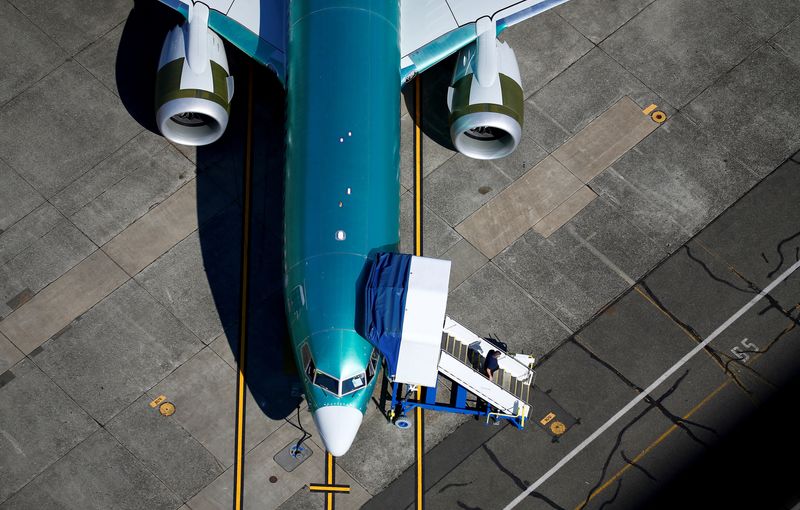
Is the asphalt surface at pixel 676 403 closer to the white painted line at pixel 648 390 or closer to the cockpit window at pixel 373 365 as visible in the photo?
the white painted line at pixel 648 390

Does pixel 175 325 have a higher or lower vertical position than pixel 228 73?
lower

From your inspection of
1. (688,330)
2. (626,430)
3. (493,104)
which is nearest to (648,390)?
(626,430)

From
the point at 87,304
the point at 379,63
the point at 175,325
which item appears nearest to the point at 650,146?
the point at 379,63

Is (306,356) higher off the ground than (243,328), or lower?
higher

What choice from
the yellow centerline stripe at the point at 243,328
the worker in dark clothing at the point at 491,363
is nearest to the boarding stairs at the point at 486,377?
the worker in dark clothing at the point at 491,363

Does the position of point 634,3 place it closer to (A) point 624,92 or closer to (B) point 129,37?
(A) point 624,92

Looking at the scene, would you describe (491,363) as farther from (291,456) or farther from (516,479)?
(291,456)
